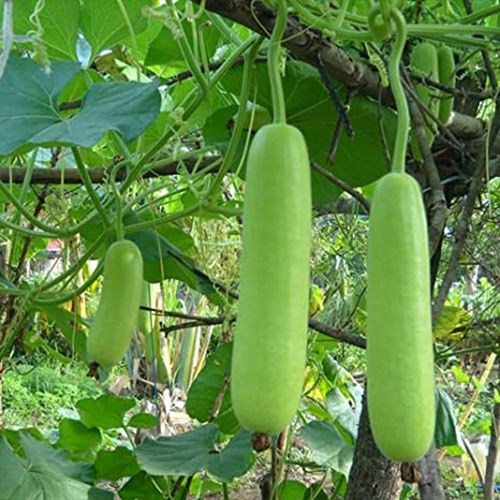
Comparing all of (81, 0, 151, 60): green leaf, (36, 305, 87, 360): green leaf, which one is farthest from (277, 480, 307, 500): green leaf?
(81, 0, 151, 60): green leaf

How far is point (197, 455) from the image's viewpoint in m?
1.17

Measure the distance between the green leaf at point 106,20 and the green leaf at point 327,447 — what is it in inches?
28.1

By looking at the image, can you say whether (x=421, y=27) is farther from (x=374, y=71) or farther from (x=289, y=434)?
(x=289, y=434)

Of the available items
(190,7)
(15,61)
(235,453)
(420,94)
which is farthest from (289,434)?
(190,7)

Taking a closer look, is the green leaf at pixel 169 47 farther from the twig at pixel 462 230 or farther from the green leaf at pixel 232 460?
the green leaf at pixel 232 460

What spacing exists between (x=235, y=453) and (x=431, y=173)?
581mm

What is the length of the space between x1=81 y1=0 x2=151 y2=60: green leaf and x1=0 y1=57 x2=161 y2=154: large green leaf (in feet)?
0.66

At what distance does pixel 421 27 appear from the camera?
1.81 ft

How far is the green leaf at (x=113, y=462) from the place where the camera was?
139 centimetres

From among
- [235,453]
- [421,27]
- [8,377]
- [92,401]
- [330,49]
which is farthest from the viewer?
[8,377]

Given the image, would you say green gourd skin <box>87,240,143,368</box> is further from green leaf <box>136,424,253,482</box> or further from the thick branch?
green leaf <box>136,424,253,482</box>

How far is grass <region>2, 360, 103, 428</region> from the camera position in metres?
4.73

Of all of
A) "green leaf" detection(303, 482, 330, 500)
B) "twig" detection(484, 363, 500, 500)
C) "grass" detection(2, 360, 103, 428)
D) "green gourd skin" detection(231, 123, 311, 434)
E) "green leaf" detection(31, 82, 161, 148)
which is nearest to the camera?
"green gourd skin" detection(231, 123, 311, 434)

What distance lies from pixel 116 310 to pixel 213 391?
69 cm
